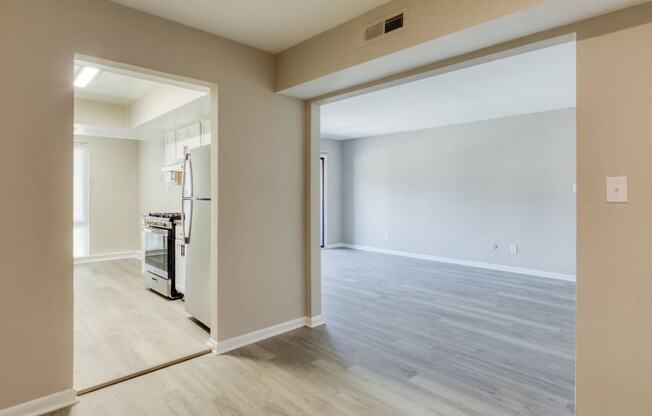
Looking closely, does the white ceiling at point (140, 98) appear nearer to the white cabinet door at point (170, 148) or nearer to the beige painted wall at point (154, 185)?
the white cabinet door at point (170, 148)

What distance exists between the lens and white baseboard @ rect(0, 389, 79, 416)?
2.05 m

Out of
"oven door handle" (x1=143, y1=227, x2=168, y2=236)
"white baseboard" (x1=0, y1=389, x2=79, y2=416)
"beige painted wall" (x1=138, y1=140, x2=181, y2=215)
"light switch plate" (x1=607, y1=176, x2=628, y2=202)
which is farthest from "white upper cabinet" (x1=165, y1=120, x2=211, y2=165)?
"light switch plate" (x1=607, y1=176, x2=628, y2=202)

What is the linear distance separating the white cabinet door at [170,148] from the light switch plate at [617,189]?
5.66m

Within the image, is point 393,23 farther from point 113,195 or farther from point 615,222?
point 113,195

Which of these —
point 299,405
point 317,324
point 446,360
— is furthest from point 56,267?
point 446,360

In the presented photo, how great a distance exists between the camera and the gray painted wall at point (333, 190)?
8.73m


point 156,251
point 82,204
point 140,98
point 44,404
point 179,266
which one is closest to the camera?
point 44,404

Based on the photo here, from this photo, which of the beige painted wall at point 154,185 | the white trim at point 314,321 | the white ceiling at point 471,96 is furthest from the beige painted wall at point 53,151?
the beige painted wall at point 154,185

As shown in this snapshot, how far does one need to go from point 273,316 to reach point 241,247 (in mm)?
740

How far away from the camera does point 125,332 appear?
3.36 meters

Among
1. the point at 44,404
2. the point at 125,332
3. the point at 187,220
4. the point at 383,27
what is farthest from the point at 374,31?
the point at 125,332

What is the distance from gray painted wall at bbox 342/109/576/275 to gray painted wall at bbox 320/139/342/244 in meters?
0.30

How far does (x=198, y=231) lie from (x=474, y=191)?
197 inches

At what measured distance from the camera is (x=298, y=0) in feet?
7.77
